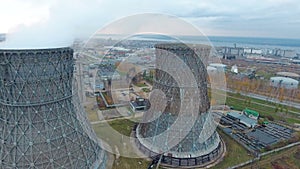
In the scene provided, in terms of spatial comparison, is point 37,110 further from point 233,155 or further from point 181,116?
point 233,155

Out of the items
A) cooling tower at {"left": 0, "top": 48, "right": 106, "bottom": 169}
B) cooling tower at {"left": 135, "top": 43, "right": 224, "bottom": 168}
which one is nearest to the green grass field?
cooling tower at {"left": 135, "top": 43, "right": 224, "bottom": 168}

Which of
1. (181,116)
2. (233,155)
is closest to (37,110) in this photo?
(181,116)

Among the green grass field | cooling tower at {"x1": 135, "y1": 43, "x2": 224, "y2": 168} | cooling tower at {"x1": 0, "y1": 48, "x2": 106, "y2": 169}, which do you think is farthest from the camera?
the green grass field

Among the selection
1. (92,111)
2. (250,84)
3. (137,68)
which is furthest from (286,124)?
(137,68)

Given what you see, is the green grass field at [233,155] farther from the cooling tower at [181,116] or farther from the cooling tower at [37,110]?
the cooling tower at [37,110]

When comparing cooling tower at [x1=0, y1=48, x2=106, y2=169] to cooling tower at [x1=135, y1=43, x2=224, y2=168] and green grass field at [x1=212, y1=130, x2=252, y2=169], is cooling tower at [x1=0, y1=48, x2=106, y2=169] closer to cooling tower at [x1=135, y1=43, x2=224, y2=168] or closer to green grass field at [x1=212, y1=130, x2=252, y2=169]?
cooling tower at [x1=135, y1=43, x2=224, y2=168]

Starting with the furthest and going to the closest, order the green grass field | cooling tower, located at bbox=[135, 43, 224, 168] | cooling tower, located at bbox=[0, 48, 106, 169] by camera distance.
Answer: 1. the green grass field
2. cooling tower, located at bbox=[135, 43, 224, 168]
3. cooling tower, located at bbox=[0, 48, 106, 169]
